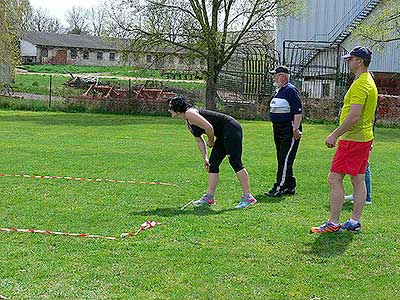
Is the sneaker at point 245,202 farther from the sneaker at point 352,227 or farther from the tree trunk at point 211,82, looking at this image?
the tree trunk at point 211,82

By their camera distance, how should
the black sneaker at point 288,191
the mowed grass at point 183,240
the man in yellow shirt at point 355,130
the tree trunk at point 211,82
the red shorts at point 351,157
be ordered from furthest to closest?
the tree trunk at point 211,82
the black sneaker at point 288,191
the red shorts at point 351,157
the man in yellow shirt at point 355,130
the mowed grass at point 183,240

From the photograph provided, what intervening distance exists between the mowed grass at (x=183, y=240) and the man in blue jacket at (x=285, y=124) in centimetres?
32

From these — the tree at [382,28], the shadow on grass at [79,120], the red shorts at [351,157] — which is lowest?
the shadow on grass at [79,120]

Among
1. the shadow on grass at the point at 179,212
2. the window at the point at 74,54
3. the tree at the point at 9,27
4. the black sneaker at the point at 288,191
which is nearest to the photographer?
the shadow on grass at the point at 179,212

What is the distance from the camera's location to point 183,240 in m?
6.54

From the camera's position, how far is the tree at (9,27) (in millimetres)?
31672

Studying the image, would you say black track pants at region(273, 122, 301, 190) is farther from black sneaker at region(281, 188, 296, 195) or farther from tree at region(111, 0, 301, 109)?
tree at region(111, 0, 301, 109)

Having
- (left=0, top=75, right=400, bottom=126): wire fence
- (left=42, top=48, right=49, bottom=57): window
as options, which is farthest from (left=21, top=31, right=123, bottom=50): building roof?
(left=0, top=75, right=400, bottom=126): wire fence

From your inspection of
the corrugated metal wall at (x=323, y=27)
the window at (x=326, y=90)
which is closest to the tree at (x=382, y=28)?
the window at (x=326, y=90)

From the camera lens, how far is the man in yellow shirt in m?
6.45

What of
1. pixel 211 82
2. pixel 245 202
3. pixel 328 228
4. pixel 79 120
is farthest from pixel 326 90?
pixel 328 228

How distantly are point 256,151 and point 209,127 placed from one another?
7.42 m

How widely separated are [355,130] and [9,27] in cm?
2873

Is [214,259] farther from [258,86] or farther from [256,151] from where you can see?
[258,86]
